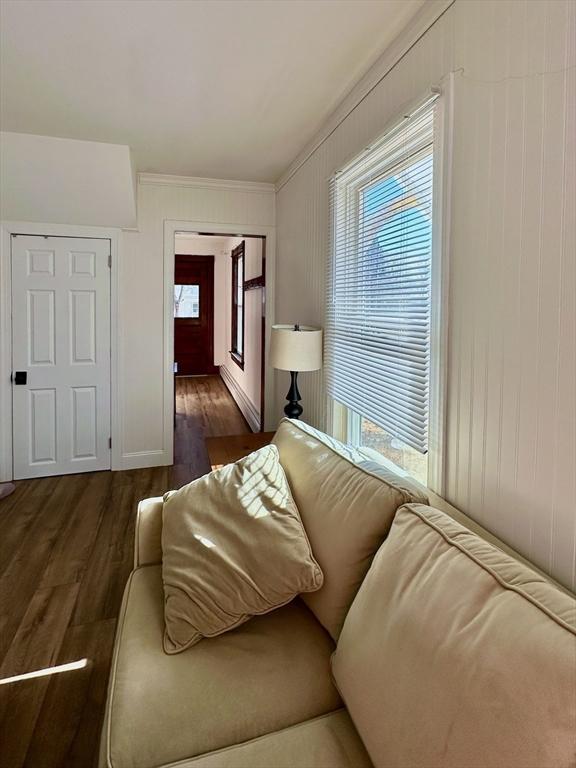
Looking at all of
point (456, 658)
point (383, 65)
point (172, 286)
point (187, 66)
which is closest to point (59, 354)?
point (172, 286)

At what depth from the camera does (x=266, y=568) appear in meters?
1.32

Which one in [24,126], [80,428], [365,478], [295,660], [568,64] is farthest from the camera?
[80,428]

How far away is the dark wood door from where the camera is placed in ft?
27.9

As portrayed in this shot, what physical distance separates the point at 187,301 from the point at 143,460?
5.12 metres

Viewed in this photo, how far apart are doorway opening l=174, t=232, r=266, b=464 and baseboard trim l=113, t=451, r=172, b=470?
0.20 meters

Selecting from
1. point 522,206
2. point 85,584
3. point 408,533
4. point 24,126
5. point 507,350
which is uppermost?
point 24,126

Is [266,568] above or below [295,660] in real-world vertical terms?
above

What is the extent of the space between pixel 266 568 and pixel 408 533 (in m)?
0.44

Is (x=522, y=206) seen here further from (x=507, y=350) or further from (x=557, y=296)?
(x=507, y=350)

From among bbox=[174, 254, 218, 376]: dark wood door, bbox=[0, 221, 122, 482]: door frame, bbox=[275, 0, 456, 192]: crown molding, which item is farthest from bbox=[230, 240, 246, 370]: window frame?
bbox=[275, 0, 456, 192]: crown molding

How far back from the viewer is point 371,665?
0.99 metres

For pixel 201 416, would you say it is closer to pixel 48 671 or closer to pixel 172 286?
pixel 172 286

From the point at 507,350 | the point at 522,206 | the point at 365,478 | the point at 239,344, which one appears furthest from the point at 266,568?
the point at 239,344

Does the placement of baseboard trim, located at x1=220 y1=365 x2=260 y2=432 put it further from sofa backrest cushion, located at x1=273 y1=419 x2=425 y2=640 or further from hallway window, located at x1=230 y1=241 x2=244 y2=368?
sofa backrest cushion, located at x1=273 y1=419 x2=425 y2=640
